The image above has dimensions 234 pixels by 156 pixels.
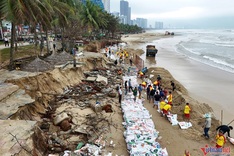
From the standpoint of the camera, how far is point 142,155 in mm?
8336

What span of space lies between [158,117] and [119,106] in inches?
106

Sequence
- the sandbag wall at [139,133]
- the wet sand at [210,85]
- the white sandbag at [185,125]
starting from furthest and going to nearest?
the wet sand at [210,85] → the white sandbag at [185,125] → the sandbag wall at [139,133]

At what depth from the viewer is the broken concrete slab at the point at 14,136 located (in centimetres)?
666

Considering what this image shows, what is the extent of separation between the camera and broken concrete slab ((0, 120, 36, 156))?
6660 millimetres

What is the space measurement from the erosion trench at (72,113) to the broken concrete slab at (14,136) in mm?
36

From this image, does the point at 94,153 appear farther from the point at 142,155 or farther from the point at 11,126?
the point at 11,126

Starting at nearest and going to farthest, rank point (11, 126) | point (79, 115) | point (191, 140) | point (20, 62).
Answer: point (11, 126), point (191, 140), point (79, 115), point (20, 62)

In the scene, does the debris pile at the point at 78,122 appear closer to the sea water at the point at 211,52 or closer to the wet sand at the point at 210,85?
the wet sand at the point at 210,85

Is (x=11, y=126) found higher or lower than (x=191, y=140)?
higher

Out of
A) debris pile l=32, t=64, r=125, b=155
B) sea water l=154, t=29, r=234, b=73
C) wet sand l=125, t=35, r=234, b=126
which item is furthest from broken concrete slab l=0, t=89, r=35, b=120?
sea water l=154, t=29, r=234, b=73

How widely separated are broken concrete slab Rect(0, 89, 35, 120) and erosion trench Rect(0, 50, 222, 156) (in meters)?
0.19

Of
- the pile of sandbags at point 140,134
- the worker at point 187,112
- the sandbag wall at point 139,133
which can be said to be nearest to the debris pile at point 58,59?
the sandbag wall at point 139,133

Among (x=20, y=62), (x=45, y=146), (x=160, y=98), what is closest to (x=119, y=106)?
(x=160, y=98)

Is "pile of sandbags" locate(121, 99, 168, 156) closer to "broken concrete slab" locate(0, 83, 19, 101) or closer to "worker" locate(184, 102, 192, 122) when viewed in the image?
"worker" locate(184, 102, 192, 122)
